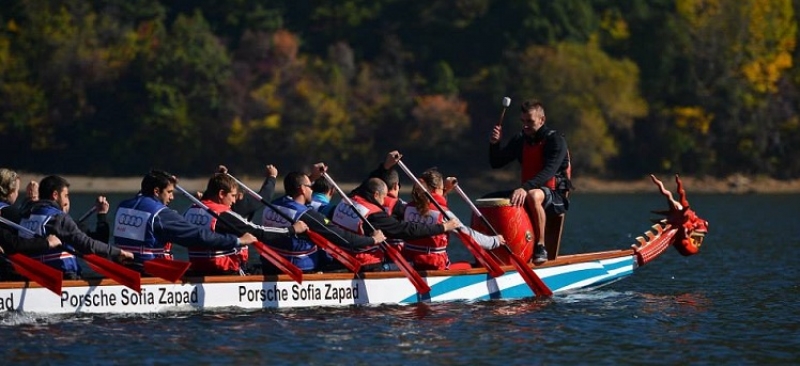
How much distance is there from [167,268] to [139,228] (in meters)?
0.61

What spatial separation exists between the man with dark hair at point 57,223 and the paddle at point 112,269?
0.22ft

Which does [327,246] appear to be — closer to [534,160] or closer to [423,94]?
[534,160]

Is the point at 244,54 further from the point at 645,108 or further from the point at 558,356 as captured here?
the point at 558,356

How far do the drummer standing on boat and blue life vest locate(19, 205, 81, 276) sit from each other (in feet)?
19.8

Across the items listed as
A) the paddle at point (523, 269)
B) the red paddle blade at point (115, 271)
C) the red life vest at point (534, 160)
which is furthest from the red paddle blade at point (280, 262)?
the red life vest at point (534, 160)

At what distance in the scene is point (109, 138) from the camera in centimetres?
8838

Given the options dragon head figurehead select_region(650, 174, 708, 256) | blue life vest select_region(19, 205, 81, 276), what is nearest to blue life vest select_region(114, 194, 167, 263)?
blue life vest select_region(19, 205, 81, 276)

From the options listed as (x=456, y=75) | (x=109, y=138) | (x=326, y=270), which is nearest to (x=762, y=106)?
(x=456, y=75)

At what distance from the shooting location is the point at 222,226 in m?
21.7

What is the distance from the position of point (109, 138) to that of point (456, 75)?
18.4 m

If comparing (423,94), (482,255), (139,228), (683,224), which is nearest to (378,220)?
(482,255)

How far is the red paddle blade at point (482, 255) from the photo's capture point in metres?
23.4

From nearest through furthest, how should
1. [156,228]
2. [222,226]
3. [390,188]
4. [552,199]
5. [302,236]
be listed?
1. [156,228]
2. [222,226]
3. [302,236]
4. [390,188]
5. [552,199]

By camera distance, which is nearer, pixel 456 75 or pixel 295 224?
pixel 295 224
